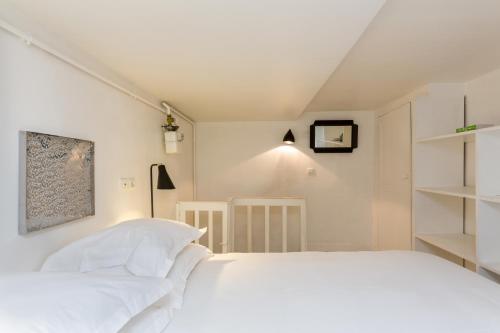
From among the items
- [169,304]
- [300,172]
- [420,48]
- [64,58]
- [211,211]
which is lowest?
[169,304]

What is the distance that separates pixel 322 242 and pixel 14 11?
12.4 feet

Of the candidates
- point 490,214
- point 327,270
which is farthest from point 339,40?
point 490,214

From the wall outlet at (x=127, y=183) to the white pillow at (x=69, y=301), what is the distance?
1052 mm

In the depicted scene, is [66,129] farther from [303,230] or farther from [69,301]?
[303,230]

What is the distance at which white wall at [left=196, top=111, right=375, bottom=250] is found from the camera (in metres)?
3.78

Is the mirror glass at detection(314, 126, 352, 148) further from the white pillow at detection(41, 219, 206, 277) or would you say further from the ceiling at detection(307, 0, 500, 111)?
the white pillow at detection(41, 219, 206, 277)

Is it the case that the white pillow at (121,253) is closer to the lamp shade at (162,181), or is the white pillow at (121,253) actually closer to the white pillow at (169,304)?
the white pillow at (169,304)

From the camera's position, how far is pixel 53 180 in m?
1.24

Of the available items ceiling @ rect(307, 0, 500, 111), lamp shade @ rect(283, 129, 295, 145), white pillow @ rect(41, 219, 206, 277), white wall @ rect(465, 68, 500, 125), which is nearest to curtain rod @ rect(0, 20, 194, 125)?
white pillow @ rect(41, 219, 206, 277)

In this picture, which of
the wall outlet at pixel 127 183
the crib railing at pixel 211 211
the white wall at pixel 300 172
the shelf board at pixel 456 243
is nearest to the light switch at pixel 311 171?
the white wall at pixel 300 172

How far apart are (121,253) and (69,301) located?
1.62ft

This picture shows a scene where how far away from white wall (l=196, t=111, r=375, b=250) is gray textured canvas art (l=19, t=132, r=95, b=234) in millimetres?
2434

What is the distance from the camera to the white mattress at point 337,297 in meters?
0.97

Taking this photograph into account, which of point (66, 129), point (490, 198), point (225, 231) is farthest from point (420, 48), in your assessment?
point (66, 129)
